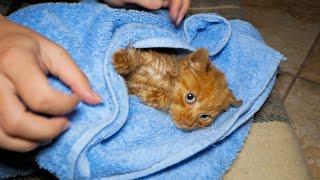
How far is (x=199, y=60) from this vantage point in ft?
2.94

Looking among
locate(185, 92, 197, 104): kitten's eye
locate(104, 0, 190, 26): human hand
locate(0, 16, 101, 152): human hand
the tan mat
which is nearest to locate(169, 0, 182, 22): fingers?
locate(104, 0, 190, 26): human hand

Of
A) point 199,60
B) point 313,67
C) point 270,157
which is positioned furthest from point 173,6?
point 313,67

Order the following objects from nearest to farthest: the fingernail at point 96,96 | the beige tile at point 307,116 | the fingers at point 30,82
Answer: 1. the fingers at point 30,82
2. the fingernail at point 96,96
3. the beige tile at point 307,116

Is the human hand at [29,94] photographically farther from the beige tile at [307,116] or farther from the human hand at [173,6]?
the beige tile at [307,116]

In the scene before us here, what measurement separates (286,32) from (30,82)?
1.23 meters

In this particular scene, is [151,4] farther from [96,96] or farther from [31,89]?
[31,89]

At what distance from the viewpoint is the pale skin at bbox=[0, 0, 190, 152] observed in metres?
0.57

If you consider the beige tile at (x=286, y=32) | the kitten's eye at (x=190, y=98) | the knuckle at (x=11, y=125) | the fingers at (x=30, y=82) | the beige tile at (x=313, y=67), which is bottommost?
the beige tile at (x=313, y=67)

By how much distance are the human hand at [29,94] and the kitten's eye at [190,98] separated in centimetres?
34

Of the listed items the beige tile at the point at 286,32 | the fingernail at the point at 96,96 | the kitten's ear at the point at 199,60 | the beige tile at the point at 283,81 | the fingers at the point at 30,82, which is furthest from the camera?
the beige tile at the point at 286,32

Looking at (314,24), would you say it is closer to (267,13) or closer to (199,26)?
(267,13)

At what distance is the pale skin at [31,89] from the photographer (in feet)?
1.87

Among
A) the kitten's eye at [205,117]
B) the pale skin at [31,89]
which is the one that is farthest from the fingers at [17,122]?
the kitten's eye at [205,117]

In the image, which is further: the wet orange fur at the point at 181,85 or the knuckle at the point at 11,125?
the wet orange fur at the point at 181,85
